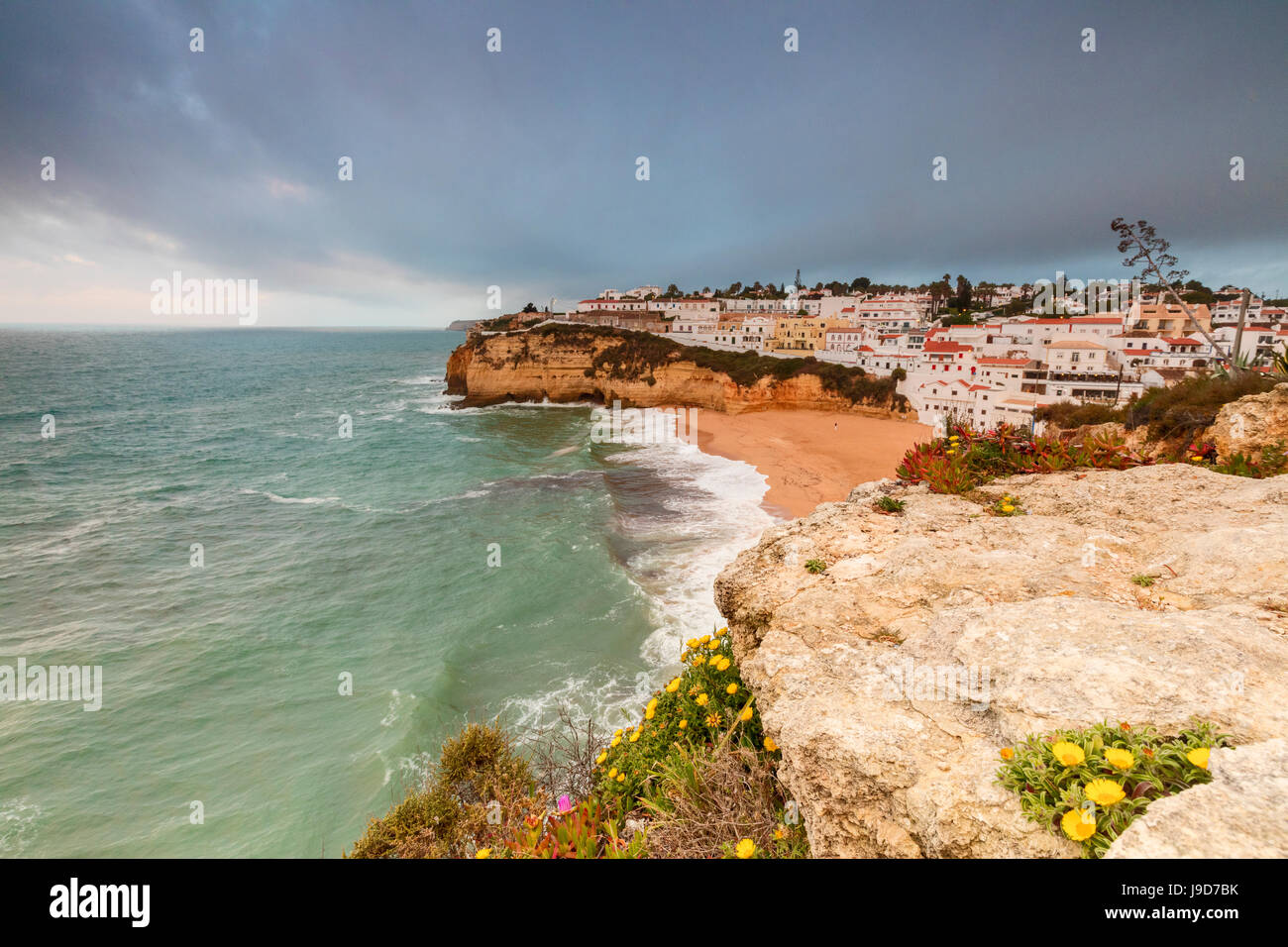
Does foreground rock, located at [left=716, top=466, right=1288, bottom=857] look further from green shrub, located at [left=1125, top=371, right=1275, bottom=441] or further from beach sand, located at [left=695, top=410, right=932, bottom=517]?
beach sand, located at [left=695, top=410, right=932, bottom=517]

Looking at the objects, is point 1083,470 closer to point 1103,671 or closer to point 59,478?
point 1103,671

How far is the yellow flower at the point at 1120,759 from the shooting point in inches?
86.4

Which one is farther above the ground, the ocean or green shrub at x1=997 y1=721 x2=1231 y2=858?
green shrub at x1=997 y1=721 x2=1231 y2=858

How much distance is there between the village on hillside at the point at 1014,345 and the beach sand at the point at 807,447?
484 centimetres

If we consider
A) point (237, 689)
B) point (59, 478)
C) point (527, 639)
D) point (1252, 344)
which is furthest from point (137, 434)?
point (1252, 344)

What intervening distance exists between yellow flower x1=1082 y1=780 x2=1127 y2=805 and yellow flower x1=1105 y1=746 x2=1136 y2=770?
103 mm

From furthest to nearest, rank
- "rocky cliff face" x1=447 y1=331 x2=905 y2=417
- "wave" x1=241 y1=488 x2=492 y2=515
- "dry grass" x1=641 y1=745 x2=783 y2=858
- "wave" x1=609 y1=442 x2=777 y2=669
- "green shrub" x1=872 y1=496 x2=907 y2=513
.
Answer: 1. "rocky cliff face" x1=447 y1=331 x2=905 y2=417
2. "wave" x1=241 y1=488 x2=492 y2=515
3. "wave" x1=609 y1=442 x2=777 y2=669
4. "green shrub" x1=872 y1=496 x2=907 y2=513
5. "dry grass" x1=641 y1=745 x2=783 y2=858

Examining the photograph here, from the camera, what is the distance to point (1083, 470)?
6965mm

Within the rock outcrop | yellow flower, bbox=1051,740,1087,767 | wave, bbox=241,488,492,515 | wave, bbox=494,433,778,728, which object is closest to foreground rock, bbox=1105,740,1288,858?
yellow flower, bbox=1051,740,1087,767

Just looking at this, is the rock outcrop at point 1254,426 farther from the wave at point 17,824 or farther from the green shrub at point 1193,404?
the wave at point 17,824

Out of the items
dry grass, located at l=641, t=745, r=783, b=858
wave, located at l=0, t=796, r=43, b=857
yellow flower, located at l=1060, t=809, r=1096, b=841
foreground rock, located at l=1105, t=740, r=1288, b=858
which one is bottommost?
wave, located at l=0, t=796, r=43, b=857

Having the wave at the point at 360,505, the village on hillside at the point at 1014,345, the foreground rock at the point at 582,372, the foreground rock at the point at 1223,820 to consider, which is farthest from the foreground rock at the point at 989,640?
the foreground rock at the point at 582,372

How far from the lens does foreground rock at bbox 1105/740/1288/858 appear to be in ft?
5.85

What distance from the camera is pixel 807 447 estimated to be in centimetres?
3725
